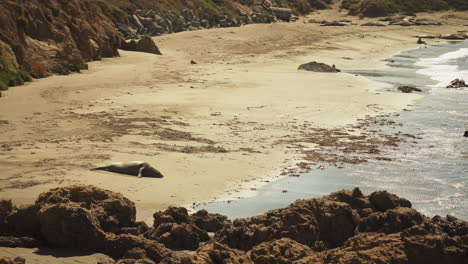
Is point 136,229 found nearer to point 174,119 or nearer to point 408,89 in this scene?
point 174,119

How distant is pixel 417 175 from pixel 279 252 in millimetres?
7816

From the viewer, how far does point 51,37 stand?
29812 millimetres

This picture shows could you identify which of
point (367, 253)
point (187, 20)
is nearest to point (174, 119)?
point (367, 253)

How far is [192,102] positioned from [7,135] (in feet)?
24.7

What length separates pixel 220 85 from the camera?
2728 cm

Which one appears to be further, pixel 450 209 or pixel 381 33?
pixel 381 33

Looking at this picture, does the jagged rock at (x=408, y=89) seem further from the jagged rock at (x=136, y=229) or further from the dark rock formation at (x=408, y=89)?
the jagged rock at (x=136, y=229)

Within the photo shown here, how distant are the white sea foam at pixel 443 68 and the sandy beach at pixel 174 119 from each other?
307cm

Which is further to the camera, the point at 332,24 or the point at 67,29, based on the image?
the point at 332,24

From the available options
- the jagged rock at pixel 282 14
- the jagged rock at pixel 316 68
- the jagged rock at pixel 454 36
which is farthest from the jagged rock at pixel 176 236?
the jagged rock at pixel 282 14

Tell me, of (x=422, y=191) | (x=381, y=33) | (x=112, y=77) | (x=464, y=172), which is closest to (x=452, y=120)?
(x=464, y=172)

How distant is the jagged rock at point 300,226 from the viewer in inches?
367

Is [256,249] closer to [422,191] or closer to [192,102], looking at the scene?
[422,191]

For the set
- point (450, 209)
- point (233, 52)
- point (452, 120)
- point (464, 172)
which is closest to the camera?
point (450, 209)
